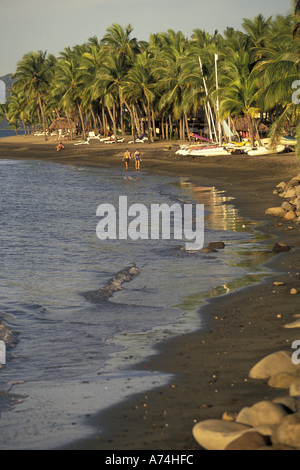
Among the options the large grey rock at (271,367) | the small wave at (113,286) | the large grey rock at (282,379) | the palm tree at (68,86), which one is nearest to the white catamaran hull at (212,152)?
the palm tree at (68,86)

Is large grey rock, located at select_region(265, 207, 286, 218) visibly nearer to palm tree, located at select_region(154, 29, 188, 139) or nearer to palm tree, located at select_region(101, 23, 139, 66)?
palm tree, located at select_region(154, 29, 188, 139)

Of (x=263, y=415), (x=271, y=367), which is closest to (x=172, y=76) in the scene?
(x=271, y=367)

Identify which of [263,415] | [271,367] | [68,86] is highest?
[68,86]

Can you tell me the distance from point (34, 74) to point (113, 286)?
284 ft

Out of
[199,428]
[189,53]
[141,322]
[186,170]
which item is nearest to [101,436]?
[199,428]

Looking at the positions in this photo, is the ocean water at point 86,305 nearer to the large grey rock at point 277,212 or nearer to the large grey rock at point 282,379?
the large grey rock at point 277,212

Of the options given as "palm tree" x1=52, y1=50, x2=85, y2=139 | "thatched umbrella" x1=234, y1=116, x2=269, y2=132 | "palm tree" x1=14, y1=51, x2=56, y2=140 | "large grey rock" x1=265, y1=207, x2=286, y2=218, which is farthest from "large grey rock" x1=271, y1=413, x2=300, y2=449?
"palm tree" x1=14, y1=51, x2=56, y2=140

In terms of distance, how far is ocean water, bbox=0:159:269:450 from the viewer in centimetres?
709

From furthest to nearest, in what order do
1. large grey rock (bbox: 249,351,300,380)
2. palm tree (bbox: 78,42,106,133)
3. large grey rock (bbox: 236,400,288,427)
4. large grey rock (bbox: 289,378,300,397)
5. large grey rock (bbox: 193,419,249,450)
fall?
palm tree (bbox: 78,42,106,133)
large grey rock (bbox: 249,351,300,380)
large grey rock (bbox: 289,378,300,397)
large grey rock (bbox: 236,400,288,427)
large grey rock (bbox: 193,419,249,450)

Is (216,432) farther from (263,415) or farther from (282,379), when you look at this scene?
(282,379)

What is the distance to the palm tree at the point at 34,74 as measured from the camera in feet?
310

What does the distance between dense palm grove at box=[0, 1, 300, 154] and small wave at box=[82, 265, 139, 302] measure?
13.2 meters

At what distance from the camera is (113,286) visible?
45.3 ft
